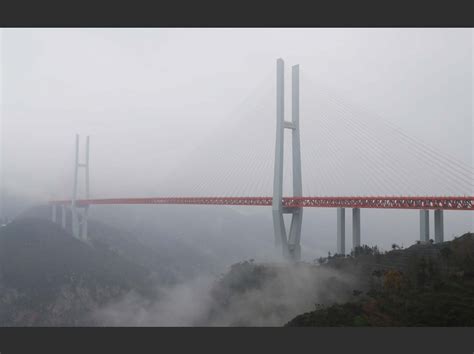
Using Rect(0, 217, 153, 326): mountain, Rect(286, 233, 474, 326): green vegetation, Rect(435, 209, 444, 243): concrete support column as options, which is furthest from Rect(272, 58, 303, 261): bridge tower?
Rect(0, 217, 153, 326): mountain

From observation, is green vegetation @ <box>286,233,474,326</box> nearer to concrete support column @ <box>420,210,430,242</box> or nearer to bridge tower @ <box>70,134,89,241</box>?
concrete support column @ <box>420,210,430,242</box>

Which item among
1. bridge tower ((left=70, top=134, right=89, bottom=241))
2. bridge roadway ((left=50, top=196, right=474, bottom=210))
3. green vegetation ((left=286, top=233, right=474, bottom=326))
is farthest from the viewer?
bridge tower ((left=70, top=134, right=89, bottom=241))

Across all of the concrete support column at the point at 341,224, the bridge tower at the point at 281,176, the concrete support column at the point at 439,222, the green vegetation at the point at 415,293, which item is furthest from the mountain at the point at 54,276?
the concrete support column at the point at 439,222

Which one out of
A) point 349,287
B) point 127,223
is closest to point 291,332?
point 349,287

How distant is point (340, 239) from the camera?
28891 millimetres

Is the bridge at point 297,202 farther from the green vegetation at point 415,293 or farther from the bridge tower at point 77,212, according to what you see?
the bridge tower at point 77,212

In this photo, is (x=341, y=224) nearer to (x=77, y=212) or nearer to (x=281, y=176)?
(x=281, y=176)

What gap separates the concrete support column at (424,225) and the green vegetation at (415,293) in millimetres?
774

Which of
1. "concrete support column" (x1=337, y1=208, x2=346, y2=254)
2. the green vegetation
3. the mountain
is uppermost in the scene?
"concrete support column" (x1=337, y1=208, x2=346, y2=254)

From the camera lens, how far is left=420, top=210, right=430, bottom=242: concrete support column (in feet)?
77.5

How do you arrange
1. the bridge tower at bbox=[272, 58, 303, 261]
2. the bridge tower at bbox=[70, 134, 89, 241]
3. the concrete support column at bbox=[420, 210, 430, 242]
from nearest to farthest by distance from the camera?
the concrete support column at bbox=[420, 210, 430, 242] < the bridge tower at bbox=[272, 58, 303, 261] < the bridge tower at bbox=[70, 134, 89, 241]

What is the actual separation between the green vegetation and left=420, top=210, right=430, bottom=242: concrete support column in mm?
774

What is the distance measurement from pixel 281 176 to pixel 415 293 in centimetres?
1257

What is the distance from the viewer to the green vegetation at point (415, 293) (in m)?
16.0
